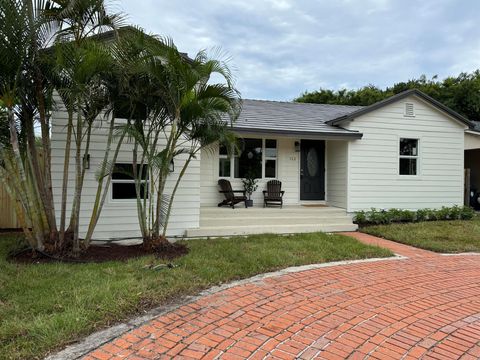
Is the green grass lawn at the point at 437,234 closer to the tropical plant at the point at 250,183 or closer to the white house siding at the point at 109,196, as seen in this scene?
the tropical plant at the point at 250,183

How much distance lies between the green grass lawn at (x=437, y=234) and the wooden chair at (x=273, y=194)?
247cm

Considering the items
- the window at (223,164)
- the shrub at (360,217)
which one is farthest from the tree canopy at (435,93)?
the window at (223,164)

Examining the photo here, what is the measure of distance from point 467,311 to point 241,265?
290cm

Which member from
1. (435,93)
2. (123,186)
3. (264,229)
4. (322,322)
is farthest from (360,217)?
(435,93)

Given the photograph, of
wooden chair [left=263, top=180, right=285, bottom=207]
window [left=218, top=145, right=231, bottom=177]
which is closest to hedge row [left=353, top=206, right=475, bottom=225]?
wooden chair [left=263, top=180, right=285, bottom=207]

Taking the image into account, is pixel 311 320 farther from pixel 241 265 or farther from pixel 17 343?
pixel 17 343

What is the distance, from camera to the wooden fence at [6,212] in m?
8.73

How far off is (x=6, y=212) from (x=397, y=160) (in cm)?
1056

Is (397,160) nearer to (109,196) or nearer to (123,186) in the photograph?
(123,186)

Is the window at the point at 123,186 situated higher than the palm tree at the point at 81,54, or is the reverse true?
the palm tree at the point at 81,54

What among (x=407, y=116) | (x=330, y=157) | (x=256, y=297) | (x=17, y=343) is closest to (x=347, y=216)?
(x=330, y=157)

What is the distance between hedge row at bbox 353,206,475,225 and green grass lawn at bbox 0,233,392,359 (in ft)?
10.7

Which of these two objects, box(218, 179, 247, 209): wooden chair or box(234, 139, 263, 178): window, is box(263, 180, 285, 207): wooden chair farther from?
box(218, 179, 247, 209): wooden chair

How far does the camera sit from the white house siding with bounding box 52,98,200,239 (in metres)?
7.43
